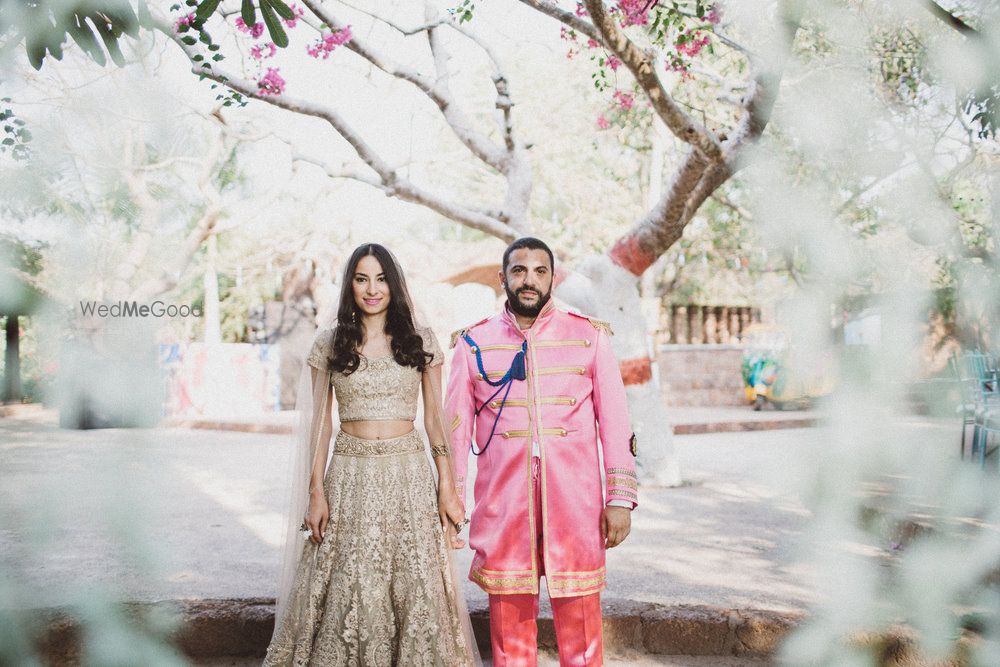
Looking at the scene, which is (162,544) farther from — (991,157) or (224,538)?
(991,157)

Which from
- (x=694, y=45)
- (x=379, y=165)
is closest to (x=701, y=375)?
(x=694, y=45)

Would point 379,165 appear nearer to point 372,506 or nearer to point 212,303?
point 372,506

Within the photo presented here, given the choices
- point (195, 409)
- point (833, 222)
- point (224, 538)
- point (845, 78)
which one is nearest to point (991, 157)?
point (845, 78)

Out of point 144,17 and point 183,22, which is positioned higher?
point 183,22

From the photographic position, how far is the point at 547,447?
2.31 meters

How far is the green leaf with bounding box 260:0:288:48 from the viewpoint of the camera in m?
2.12

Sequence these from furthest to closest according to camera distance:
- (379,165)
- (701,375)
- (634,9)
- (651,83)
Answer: (701,375), (379,165), (634,9), (651,83)

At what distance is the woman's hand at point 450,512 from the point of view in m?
2.31

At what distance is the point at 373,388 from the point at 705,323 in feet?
58.4

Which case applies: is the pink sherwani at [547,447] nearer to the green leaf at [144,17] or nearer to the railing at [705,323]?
the green leaf at [144,17]

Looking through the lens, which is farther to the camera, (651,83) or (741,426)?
(741,426)

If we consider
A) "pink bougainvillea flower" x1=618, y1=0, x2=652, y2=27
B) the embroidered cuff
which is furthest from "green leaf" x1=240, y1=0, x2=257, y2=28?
"pink bougainvillea flower" x1=618, y1=0, x2=652, y2=27

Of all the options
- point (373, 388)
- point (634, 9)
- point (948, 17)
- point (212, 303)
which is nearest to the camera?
point (373, 388)

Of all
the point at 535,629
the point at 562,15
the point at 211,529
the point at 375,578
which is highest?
the point at 562,15
